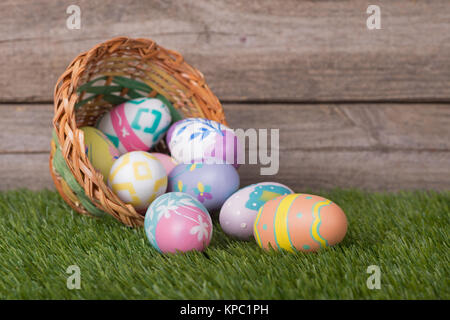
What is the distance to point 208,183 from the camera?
1.23m

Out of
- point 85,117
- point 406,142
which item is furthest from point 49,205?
point 406,142

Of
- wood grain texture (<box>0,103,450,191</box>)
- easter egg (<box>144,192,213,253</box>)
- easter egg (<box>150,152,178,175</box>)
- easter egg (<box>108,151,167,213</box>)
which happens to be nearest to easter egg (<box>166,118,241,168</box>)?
easter egg (<box>150,152,178,175</box>)

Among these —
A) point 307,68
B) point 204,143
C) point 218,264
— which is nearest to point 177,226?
point 218,264

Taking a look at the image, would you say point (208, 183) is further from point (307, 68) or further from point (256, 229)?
point (307, 68)

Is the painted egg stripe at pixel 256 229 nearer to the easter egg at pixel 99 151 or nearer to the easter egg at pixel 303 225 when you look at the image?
the easter egg at pixel 303 225

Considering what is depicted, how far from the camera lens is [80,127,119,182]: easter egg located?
126 centimetres

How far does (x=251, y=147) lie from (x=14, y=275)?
1027mm

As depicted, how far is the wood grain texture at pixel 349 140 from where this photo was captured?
5.61 ft

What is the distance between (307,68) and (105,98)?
739mm

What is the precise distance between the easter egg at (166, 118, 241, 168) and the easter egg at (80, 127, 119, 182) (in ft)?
0.60

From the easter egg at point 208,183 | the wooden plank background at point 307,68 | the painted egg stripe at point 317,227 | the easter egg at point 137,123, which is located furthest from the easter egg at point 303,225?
the wooden plank background at point 307,68

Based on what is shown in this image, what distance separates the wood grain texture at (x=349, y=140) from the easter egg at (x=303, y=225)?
737mm

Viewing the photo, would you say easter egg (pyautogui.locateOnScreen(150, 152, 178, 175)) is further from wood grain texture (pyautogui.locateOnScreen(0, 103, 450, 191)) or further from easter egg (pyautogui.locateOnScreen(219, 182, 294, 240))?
wood grain texture (pyautogui.locateOnScreen(0, 103, 450, 191))
